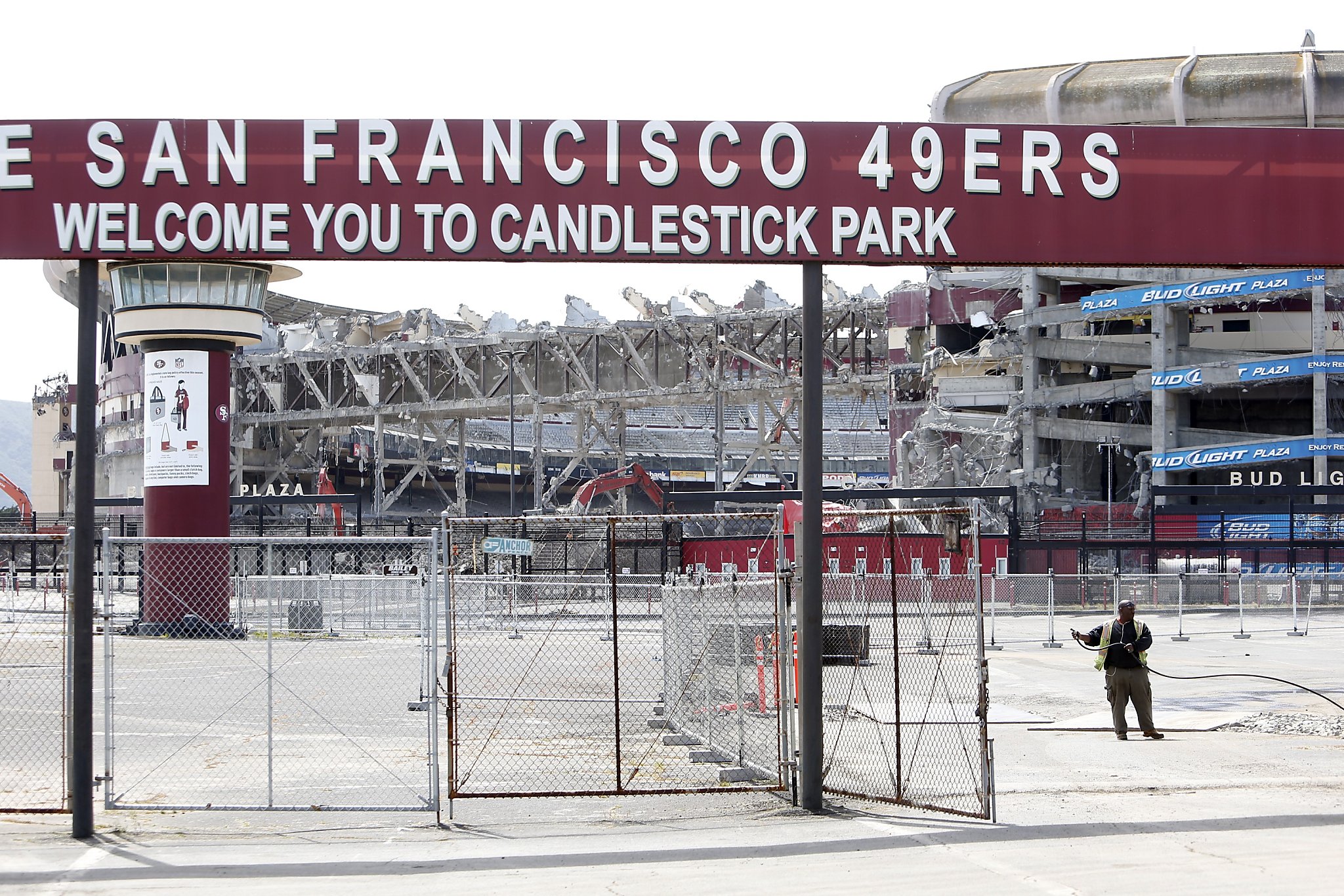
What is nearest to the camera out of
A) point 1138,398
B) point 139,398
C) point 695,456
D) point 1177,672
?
point 1177,672

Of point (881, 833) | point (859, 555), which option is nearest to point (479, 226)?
point (881, 833)

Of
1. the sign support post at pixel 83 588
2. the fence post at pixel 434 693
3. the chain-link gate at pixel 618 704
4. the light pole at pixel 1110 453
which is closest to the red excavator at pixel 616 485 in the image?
the light pole at pixel 1110 453

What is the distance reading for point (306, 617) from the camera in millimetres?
33000

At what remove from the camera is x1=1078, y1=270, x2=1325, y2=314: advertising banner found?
55.1 meters

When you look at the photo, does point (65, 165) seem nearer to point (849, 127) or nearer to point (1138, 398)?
point (849, 127)

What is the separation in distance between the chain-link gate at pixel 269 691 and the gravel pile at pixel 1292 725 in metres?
10.2

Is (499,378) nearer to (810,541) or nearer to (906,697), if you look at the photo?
(906,697)

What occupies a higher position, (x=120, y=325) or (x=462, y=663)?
(x=120, y=325)

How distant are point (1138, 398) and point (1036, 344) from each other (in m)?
5.05

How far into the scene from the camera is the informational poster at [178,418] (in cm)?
3525

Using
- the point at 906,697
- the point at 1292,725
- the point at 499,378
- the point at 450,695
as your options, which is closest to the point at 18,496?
the point at 499,378

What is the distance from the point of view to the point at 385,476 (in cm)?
10088

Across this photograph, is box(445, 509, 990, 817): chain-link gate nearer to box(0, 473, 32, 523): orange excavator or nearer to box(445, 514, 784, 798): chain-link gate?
box(445, 514, 784, 798): chain-link gate

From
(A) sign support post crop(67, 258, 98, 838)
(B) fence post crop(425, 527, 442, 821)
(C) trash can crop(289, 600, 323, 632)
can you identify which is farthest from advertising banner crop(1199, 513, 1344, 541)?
(A) sign support post crop(67, 258, 98, 838)
